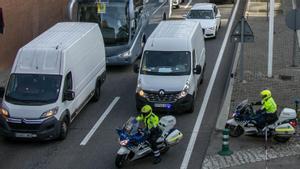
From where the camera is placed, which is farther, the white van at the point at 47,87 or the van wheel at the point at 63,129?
the van wheel at the point at 63,129

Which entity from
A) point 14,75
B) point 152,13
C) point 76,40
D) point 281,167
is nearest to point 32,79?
point 14,75

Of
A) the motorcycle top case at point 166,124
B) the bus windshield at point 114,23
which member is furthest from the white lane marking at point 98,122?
the bus windshield at point 114,23

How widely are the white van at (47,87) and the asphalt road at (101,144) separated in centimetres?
41

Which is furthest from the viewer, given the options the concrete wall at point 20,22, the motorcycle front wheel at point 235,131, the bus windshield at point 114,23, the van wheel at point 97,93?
the concrete wall at point 20,22

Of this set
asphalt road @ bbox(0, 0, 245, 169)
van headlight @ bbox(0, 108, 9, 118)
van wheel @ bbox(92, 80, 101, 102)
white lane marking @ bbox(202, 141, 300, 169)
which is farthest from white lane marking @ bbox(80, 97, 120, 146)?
white lane marking @ bbox(202, 141, 300, 169)

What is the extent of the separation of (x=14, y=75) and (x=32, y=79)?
1.88ft

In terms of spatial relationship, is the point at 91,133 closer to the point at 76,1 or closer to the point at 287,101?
the point at 287,101

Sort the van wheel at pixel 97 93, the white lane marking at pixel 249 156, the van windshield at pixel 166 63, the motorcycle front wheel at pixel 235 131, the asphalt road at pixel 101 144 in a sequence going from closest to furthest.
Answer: the white lane marking at pixel 249 156 → the asphalt road at pixel 101 144 → the motorcycle front wheel at pixel 235 131 → the van windshield at pixel 166 63 → the van wheel at pixel 97 93

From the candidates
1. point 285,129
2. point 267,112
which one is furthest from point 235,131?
point 285,129

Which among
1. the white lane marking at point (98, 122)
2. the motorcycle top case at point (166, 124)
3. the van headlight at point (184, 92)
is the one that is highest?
the motorcycle top case at point (166, 124)

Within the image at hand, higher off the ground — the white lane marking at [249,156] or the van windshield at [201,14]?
the white lane marking at [249,156]

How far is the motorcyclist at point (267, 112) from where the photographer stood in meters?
15.8

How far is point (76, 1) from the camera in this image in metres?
25.5

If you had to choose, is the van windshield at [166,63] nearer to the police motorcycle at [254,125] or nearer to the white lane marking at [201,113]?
the white lane marking at [201,113]
